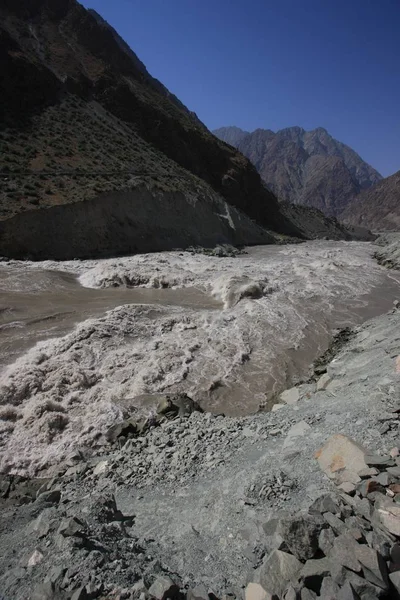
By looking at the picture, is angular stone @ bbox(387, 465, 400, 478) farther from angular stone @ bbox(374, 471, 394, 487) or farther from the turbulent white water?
the turbulent white water

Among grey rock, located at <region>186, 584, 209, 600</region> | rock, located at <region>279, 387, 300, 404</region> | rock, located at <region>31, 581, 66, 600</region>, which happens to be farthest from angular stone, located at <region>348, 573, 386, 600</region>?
rock, located at <region>279, 387, 300, 404</region>

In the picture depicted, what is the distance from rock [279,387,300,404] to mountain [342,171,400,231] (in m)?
147

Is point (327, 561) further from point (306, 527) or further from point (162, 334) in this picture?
point (162, 334)

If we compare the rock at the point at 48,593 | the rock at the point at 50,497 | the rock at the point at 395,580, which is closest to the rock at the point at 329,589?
the rock at the point at 395,580

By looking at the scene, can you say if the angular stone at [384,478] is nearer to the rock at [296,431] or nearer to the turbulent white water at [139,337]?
the rock at [296,431]

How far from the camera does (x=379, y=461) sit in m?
4.66

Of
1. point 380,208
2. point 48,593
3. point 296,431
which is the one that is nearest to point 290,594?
point 48,593

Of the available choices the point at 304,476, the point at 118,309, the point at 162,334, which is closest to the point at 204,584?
the point at 304,476

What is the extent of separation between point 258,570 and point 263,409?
6.16 meters

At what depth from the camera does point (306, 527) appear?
388 centimetres

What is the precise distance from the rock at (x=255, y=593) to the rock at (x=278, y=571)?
0.04 metres

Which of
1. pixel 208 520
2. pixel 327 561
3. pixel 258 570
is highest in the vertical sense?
pixel 327 561

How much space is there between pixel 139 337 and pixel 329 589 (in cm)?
1048

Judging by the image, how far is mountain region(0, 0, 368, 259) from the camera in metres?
26.1
